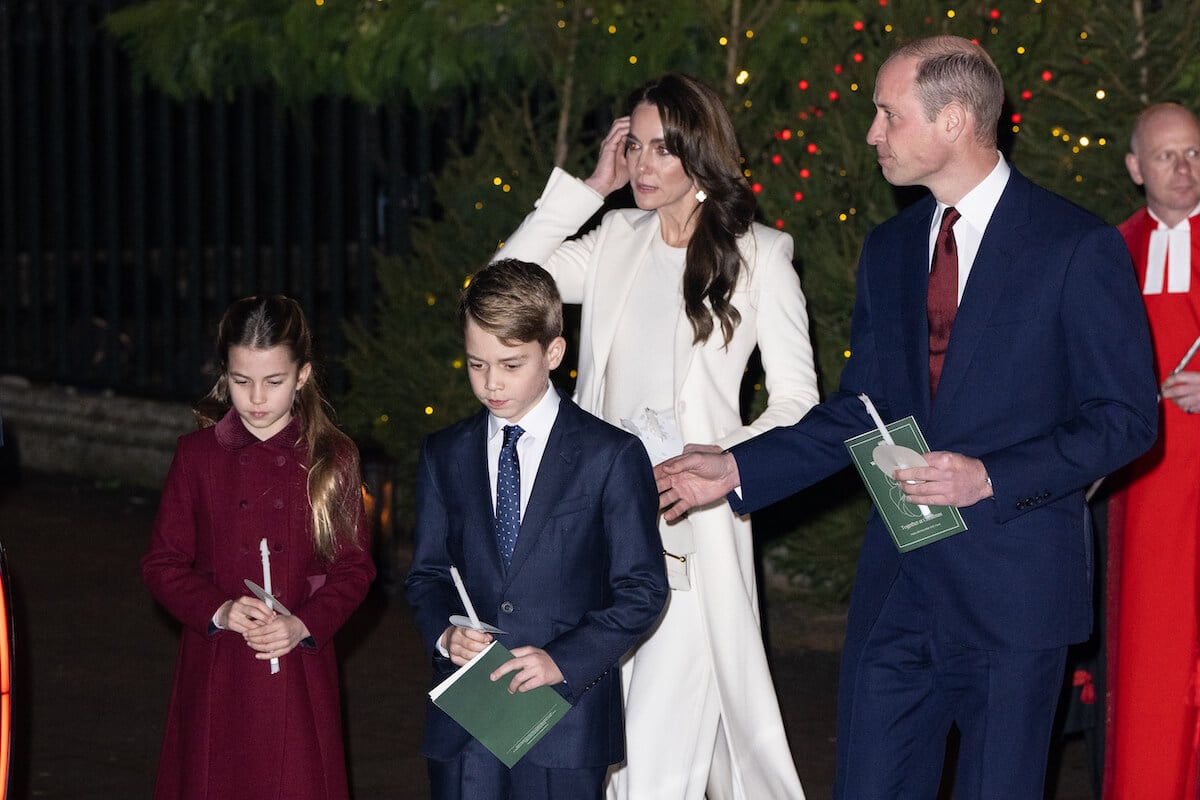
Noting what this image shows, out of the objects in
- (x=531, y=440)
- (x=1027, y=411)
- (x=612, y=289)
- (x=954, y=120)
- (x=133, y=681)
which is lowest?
(x=133, y=681)

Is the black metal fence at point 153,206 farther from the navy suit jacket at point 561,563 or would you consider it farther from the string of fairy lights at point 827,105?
the navy suit jacket at point 561,563

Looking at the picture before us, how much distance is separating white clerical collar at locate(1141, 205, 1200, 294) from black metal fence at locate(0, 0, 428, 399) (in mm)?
5856

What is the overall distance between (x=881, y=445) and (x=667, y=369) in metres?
1.12

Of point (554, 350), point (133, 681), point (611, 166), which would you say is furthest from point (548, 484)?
point (133, 681)

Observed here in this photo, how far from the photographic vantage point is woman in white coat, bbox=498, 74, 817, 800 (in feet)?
16.3

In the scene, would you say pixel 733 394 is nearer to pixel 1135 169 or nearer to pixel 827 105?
pixel 1135 169

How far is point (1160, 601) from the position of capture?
5.38m

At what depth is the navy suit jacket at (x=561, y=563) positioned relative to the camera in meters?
4.19

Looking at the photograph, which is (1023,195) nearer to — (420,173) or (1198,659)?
(1198,659)

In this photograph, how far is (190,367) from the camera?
12.5 metres

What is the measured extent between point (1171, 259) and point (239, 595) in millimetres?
2816

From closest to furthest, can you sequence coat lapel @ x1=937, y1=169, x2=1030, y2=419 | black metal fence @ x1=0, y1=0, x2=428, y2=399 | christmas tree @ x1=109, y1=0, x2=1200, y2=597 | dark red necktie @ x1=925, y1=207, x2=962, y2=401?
coat lapel @ x1=937, y1=169, x2=1030, y2=419 → dark red necktie @ x1=925, y1=207, x2=962, y2=401 → christmas tree @ x1=109, y1=0, x2=1200, y2=597 → black metal fence @ x1=0, y1=0, x2=428, y2=399

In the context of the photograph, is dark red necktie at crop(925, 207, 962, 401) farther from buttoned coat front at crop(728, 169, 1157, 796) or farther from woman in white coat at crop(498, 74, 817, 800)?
woman in white coat at crop(498, 74, 817, 800)

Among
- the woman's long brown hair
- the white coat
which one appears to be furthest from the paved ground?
the woman's long brown hair
